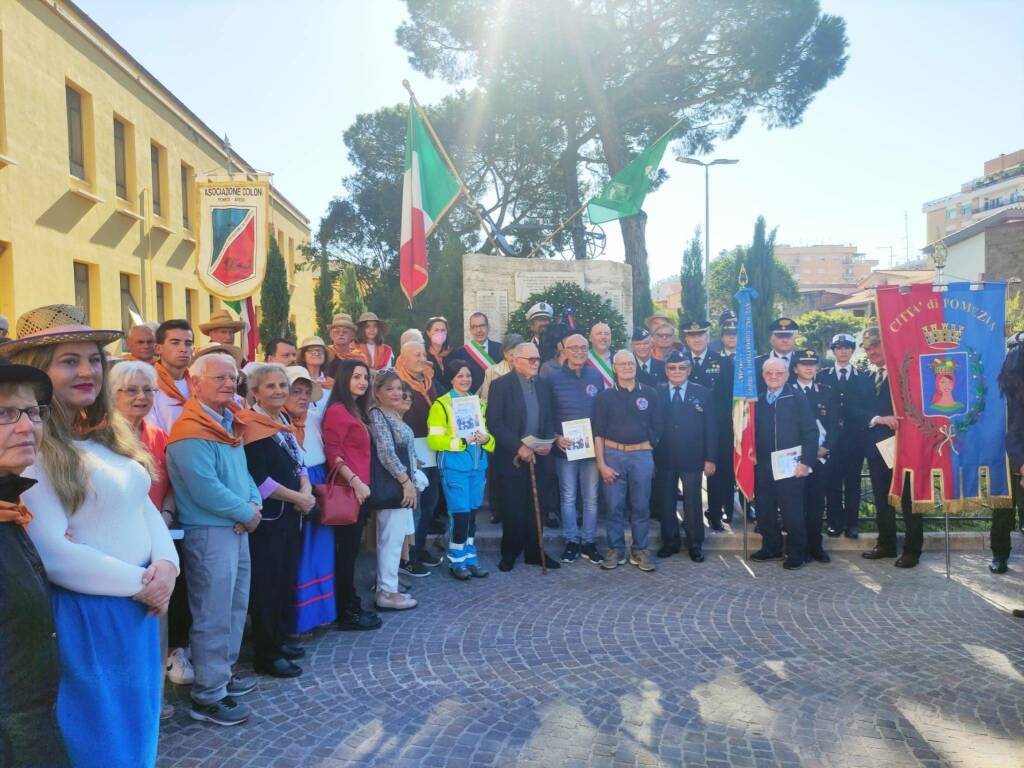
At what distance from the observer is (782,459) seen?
6352mm

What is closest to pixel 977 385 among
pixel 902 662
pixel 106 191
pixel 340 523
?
pixel 902 662

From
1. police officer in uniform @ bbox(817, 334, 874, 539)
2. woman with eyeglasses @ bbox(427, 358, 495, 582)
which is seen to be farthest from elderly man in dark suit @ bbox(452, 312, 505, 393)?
police officer in uniform @ bbox(817, 334, 874, 539)

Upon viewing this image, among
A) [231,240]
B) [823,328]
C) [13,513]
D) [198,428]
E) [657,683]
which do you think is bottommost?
[657,683]

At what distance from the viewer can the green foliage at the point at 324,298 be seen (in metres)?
23.7

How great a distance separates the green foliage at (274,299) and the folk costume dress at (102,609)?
2007 cm

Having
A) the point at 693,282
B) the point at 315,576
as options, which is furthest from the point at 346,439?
the point at 693,282

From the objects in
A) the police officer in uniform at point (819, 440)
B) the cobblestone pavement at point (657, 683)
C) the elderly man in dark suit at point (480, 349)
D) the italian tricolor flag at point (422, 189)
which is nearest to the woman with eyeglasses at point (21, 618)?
the cobblestone pavement at point (657, 683)

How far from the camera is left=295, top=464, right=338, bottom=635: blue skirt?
4637 mm

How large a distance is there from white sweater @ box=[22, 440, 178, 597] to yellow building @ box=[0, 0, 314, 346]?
26.5 ft

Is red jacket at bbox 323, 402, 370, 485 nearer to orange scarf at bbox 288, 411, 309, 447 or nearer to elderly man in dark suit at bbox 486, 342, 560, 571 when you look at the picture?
orange scarf at bbox 288, 411, 309, 447

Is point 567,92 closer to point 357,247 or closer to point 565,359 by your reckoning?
point 357,247

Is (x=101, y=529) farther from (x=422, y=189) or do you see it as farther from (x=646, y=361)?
(x=422, y=189)

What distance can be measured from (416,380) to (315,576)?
2.14 m

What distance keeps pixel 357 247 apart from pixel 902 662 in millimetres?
22498
